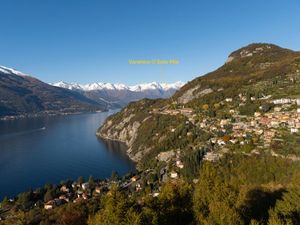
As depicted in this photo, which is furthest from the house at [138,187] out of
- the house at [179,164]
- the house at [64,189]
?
the house at [64,189]

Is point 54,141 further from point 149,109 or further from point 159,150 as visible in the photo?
point 159,150

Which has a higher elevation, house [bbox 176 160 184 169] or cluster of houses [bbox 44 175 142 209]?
house [bbox 176 160 184 169]

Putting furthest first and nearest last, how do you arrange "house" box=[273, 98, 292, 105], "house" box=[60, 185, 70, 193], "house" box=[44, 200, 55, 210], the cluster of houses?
"house" box=[273, 98, 292, 105] < "house" box=[60, 185, 70, 193] < the cluster of houses < "house" box=[44, 200, 55, 210]

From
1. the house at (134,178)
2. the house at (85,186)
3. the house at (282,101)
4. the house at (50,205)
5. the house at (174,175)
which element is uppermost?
the house at (282,101)

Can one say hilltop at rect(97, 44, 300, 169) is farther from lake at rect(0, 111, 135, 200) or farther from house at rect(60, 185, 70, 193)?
house at rect(60, 185, 70, 193)

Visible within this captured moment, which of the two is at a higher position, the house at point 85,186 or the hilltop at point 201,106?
the hilltop at point 201,106

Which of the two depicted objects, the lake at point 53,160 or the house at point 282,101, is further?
the house at point 282,101

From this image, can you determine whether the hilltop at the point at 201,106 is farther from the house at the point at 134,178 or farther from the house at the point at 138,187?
the house at the point at 138,187

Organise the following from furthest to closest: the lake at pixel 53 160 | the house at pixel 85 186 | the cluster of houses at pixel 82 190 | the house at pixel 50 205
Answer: the lake at pixel 53 160 → the house at pixel 85 186 → the cluster of houses at pixel 82 190 → the house at pixel 50 205

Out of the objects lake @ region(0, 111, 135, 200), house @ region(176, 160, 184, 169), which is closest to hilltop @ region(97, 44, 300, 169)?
lake @ region(0, 111, 135, 200)

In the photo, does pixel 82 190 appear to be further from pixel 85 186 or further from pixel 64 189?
pixel 64 189

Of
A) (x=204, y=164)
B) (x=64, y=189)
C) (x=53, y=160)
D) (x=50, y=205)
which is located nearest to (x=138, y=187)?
(x=64, y=189)
